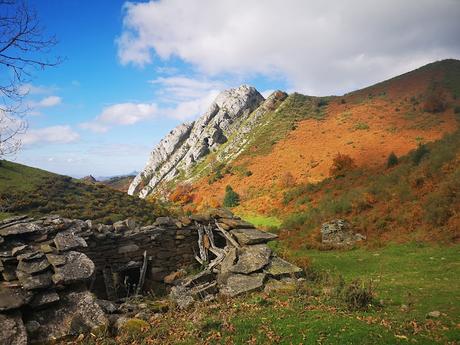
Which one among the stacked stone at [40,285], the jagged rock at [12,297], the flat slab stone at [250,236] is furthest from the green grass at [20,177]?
the jagged rock at [12,297]

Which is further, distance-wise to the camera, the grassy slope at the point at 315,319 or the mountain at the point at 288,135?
the mountain at the point at 288,135

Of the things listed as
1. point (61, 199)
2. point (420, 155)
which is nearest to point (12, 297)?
point (420, 155)

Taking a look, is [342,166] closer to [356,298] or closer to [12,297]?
[356,298]

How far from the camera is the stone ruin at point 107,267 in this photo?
8.62 metres

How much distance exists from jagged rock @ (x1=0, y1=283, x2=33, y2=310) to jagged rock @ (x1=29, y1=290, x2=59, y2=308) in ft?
0.56

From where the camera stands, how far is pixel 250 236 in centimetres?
1491

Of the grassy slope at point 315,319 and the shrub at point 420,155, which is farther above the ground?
the shrub at point 420,155

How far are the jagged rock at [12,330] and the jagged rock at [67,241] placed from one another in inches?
118

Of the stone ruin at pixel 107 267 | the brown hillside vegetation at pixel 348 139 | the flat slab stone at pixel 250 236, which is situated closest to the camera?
the stone ruin at pixel 107 267

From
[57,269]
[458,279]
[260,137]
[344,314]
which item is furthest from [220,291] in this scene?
[260,137]

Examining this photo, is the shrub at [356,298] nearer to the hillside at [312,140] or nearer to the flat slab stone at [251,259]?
the flat slab stone at [251,259]

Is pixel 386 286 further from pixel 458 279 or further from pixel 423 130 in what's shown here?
Answer: pixel 423 130

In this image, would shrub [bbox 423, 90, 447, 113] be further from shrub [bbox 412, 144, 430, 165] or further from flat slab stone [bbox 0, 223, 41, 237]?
flat slab stone [bbox 0, 223, 41, 237]

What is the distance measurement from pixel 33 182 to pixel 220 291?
114 feet
